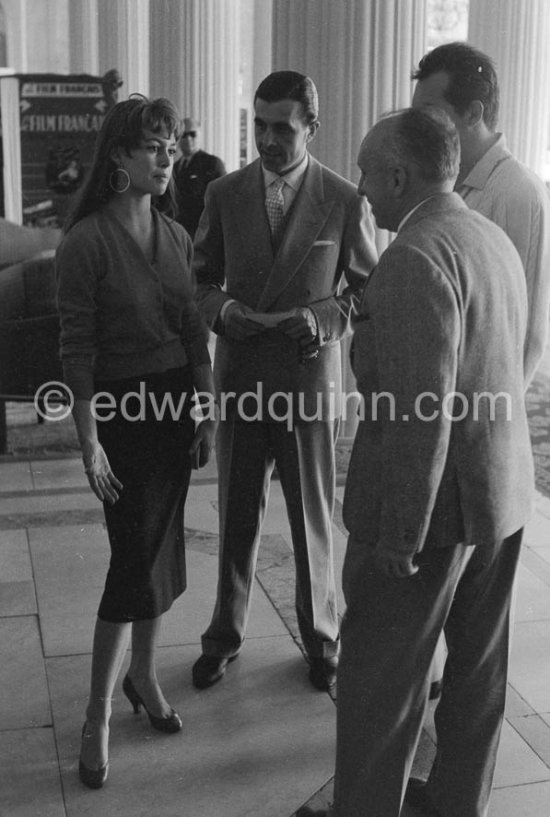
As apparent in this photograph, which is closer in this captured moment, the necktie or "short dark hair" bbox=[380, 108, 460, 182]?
"short dark hair" bbox=[380, 108, 460, 182]

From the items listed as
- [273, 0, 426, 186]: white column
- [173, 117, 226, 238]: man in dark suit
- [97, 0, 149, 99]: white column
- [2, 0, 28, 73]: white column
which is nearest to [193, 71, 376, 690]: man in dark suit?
[273, 0, 426, 186]: white column

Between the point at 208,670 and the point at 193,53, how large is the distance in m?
8.47

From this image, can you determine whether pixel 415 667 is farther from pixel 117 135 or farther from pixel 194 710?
pixel 117 135

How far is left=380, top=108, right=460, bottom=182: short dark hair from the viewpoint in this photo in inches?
91.4

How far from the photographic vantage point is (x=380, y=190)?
7.80 ft

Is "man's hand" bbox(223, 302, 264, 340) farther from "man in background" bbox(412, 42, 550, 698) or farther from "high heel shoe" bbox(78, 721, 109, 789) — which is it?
"high heel shoe" bbox(78, 721, 109, 789)

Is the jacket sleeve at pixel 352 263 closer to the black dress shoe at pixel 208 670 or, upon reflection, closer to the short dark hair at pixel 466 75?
the short dark hair at pixel 466 75

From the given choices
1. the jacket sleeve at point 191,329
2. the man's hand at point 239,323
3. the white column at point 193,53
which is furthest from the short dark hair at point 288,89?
the white column at point 193,53

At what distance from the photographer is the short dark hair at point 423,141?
2.32m

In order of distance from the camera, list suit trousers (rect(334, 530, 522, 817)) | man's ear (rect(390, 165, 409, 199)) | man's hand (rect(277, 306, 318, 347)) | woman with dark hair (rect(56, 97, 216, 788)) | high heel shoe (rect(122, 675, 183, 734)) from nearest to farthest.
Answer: man's ear (rect(390, 165, 409, 199)), suit trousers (rect(334, 530, 522, 817)), woman with dark hair (rect(56, 97, 216, 788)), high heel shoe (rect(122, 675, 183, 734)), man's hand (rect(277, 306, 318, 347))

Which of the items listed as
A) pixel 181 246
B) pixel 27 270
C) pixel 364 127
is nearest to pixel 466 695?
pixel 181 246

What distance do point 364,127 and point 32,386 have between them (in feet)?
8.32

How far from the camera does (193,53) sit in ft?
35.8

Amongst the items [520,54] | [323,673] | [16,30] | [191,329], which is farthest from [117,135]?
[16,30]
